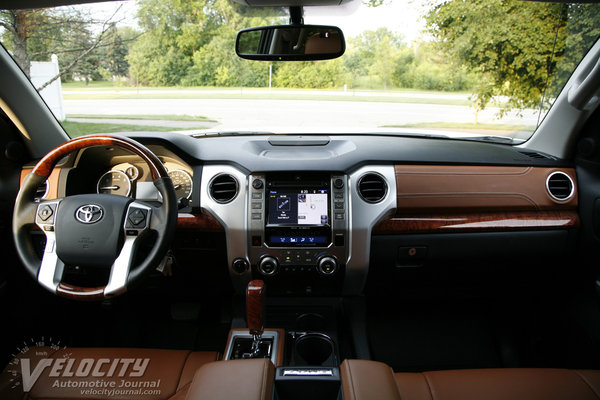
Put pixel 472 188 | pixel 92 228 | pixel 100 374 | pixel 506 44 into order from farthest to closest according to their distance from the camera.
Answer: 1. pixel 506 44
2. pixel 472 188
3. pixel 100 374
4. pixel 92 228

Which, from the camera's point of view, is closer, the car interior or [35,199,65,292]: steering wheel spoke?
[35,199,65,292]: steering wheel spoke

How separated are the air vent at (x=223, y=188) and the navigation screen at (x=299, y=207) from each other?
0.25 metres

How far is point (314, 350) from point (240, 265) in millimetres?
686

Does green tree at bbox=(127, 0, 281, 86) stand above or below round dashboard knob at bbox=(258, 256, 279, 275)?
above

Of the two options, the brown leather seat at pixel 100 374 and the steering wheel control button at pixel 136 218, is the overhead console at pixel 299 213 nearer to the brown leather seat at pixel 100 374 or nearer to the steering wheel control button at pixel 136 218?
the steering wheel control button at pixel 136 218

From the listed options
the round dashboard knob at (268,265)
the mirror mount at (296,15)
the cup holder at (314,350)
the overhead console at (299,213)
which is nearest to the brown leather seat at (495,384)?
the cup holder at (314,350)

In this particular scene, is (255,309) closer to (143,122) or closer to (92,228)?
(92,228)

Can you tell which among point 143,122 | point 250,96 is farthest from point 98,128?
point 250,96

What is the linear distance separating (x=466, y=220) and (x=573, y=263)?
0.86 m

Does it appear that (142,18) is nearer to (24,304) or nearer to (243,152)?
(243,152)

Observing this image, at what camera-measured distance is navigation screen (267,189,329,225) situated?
2441mm

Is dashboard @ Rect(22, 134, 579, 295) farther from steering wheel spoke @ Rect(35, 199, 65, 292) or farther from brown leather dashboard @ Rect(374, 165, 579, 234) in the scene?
steering wheel spoke @ Rect(35, 199, 65, 292)

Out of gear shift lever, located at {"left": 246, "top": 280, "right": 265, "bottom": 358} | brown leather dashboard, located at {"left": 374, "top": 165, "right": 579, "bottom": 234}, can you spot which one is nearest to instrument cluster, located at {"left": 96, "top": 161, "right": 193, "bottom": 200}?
gear shift lever, located at {"left": 246, "top": 280, "right": 265, "bottom": 358}

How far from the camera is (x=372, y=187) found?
2521mm
